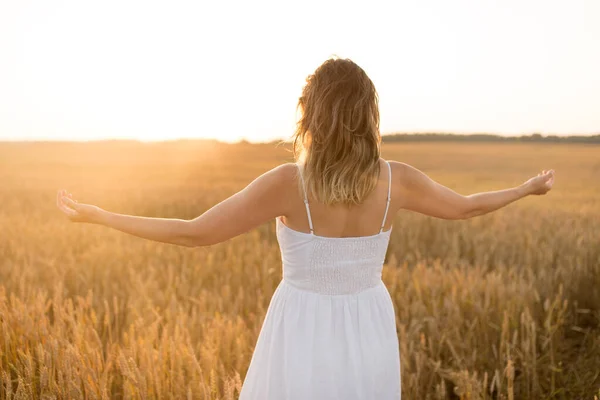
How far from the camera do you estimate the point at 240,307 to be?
533 cm

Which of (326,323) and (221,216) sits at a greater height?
(221,216)

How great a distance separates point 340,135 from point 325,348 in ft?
2.73

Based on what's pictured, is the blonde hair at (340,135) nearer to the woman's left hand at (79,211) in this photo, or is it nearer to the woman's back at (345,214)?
the woman's back at (345,214)

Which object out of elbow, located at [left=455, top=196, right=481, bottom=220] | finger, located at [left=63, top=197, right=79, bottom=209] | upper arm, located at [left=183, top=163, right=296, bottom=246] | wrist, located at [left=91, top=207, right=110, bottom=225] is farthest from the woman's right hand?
finger, located at [left=63, top=197, right=79, bottom=209]

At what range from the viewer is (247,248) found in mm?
7887

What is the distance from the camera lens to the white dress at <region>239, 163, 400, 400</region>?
2340 millimetres

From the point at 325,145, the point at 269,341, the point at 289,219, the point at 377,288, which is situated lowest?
the point at 269,341

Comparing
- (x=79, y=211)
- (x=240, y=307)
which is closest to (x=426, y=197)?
(x=79, y=211)

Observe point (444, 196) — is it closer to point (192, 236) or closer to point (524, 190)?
point (524, 190)

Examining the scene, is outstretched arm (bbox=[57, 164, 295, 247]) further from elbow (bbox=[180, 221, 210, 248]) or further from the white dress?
the white dress

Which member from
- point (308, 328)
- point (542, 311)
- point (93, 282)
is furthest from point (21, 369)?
point (542, 311)

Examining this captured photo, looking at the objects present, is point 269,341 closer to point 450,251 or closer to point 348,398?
point 348,398

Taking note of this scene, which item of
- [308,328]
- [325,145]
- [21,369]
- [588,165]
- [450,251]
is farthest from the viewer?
[588,165]

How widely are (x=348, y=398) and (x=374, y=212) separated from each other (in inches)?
29.0
